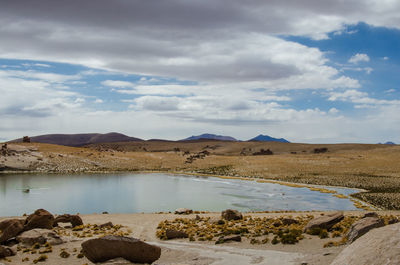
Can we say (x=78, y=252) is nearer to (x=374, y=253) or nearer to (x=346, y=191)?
Result: (x=374, y=253)

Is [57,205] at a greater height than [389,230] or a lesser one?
lesser

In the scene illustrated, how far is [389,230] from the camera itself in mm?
10305

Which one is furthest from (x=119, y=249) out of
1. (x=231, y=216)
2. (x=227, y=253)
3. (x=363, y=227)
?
(x=231, y=216)

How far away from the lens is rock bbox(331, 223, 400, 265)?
9.23 m

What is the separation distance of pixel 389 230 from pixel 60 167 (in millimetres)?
93444

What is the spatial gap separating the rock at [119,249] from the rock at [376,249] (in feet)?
32.4

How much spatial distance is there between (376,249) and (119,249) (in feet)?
39.2

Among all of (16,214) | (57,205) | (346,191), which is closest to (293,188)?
(346,191)

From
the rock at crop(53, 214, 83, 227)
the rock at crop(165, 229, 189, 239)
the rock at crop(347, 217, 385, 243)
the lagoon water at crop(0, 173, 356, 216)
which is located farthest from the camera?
the lagoon water at crop(0, 173, 356, 216)

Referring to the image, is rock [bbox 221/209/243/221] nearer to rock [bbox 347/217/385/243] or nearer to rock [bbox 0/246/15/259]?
rock [bbox 347/217/385/243]

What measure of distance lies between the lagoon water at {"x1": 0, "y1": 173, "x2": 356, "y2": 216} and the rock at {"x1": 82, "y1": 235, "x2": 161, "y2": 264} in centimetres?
2181

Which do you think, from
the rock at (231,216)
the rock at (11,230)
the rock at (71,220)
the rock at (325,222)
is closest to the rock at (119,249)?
the rock at (11,230)

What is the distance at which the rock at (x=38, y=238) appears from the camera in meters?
21.9

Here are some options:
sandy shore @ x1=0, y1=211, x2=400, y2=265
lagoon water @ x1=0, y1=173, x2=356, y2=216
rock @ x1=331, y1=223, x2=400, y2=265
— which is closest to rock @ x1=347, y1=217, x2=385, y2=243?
sandy shore @ x1=0, y1=211, x2=400, y2=265
